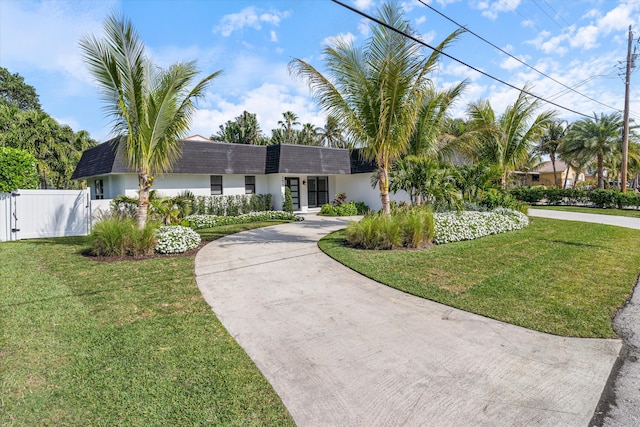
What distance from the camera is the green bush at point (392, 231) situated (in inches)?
360

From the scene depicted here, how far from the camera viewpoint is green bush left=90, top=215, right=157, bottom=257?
852 centimetres

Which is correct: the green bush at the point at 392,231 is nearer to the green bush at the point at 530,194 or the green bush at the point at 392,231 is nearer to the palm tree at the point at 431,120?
the palm tree at the point at 431,120

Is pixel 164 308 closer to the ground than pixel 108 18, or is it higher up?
closer to the ground

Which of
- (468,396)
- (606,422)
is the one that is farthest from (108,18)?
(606,422)

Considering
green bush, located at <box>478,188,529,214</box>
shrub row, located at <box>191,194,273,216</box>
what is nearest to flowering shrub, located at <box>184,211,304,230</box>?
shrub row, located at <box>191,194,273,216</box>

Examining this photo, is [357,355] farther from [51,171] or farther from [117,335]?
[51,171]

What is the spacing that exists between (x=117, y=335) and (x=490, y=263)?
7.14 meters

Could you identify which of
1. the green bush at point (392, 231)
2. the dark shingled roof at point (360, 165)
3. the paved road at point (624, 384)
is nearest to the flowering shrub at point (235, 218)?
the dark shingled roof at point (360, 165)

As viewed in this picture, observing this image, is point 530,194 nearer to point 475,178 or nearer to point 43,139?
point 475,178

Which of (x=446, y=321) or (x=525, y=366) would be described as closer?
(x=525, y=366)

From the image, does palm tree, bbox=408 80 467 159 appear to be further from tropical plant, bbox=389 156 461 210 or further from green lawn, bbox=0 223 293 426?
green lawn, bbox=0 223 293 426

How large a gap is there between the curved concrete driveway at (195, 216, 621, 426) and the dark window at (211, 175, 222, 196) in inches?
524

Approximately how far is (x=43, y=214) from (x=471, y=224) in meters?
14.5

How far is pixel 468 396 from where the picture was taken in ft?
10.0
